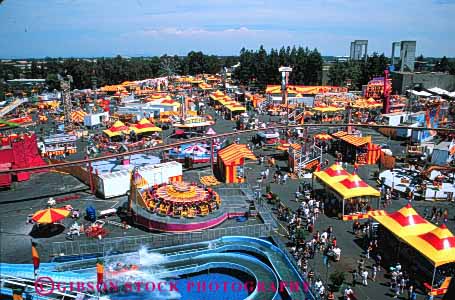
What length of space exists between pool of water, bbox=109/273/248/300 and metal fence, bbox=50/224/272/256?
1.78 meters

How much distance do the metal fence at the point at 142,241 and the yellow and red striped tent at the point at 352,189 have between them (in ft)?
14.4

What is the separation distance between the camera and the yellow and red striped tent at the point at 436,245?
40.7ft

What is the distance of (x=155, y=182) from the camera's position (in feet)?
71.2

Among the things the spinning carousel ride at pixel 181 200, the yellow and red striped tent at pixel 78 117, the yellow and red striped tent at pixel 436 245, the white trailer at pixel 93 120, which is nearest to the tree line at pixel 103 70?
the yellow and red striped tent at pixel 78 117

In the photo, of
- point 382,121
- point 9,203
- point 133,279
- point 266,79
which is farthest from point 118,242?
point 266,79

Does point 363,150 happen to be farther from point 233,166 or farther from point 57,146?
point 57,146

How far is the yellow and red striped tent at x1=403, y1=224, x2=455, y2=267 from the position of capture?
12.4 meters

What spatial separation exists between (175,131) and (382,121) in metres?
20.9

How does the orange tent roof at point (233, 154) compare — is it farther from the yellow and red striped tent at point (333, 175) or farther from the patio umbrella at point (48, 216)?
the patio umbrella at point (48, 216)

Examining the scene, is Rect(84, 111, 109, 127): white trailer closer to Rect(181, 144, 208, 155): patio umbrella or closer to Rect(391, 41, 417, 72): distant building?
Rect(181, 144, 208, 155): patio umbrella

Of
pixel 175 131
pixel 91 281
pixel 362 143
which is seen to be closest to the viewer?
pixel 91 281

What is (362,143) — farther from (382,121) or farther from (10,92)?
(10,92)

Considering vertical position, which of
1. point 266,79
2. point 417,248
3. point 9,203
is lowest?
point 9,203

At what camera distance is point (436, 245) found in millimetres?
12875
